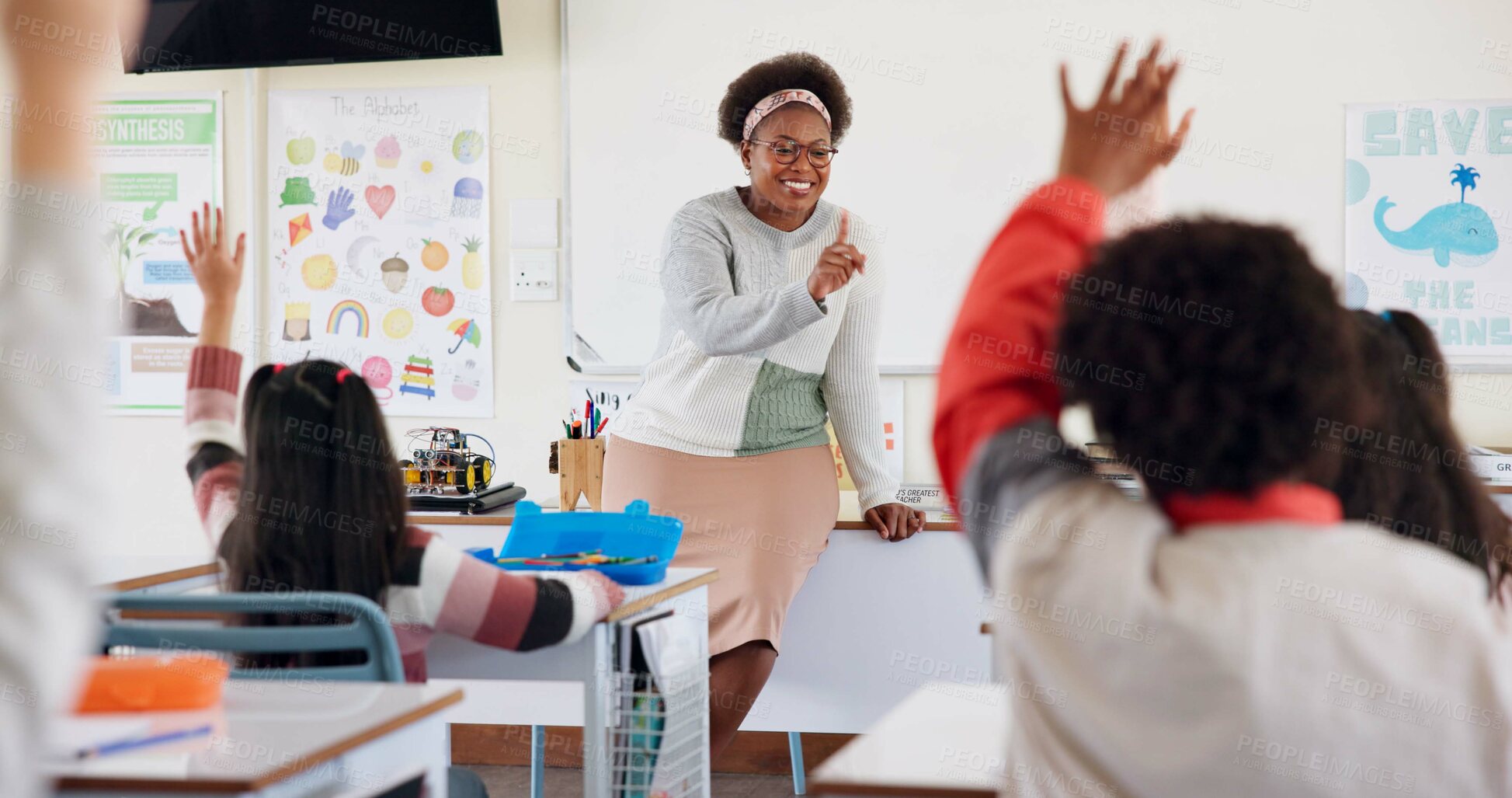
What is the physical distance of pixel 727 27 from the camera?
3.67 meters

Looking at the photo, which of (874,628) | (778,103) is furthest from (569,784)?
(778,103)

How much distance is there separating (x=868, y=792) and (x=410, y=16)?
3.32m

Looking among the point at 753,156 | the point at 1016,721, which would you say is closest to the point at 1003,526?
the point at 1016,721

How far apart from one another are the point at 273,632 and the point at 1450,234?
317cm

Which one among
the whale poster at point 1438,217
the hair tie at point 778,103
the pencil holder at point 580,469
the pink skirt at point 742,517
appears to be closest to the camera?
the pink skirt at point 742,517

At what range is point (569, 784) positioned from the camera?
10.8 feet

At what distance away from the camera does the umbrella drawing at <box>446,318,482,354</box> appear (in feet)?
12.5

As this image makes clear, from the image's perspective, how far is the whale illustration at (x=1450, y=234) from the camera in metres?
3.30

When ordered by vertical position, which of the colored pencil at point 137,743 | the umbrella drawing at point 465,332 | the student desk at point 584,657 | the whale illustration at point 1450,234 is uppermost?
the whale illustration at point 1450,234

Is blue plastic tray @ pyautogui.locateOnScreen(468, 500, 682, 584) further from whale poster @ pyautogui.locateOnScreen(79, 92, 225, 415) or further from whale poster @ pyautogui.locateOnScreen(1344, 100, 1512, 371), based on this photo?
whale poster @ pyautogui.locateOnScreen(79, 92, 225, 415)

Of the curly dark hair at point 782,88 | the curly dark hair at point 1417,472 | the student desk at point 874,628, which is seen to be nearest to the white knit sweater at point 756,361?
the student desk at point 874,628

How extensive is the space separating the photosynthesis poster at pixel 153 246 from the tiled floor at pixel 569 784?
166 cm

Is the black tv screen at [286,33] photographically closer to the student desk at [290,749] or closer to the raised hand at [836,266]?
the raised hand at [836,266]

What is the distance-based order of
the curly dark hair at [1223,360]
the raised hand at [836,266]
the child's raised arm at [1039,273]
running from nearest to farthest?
the curly dark hair at [1223,360]
the child's raised arm at [1039,273]
the raised hand at [836,266]
